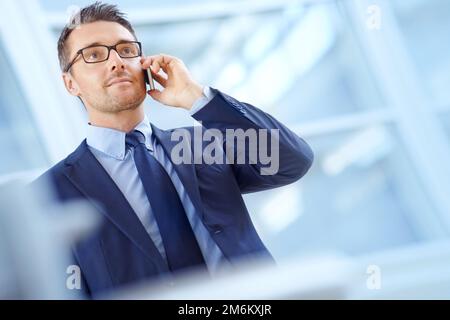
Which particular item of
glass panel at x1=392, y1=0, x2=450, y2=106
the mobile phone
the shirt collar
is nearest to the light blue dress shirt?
the shirt collar

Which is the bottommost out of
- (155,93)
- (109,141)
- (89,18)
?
(109,141)

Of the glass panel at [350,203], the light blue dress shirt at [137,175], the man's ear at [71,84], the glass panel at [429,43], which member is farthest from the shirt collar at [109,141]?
the glass panel at [429,43]

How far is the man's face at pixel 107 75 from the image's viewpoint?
1.49 metres

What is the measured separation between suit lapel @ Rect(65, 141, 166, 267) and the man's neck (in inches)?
3.3

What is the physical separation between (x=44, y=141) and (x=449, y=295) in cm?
121

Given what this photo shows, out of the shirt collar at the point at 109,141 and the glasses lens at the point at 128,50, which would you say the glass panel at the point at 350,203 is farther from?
the glasses lens at the point at 128,50

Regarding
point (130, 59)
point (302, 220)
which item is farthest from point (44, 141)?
point (302, 220)

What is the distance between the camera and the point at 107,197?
1.46m

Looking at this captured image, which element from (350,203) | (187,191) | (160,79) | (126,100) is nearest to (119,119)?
(126,100)

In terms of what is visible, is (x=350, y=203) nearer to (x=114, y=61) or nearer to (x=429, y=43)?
(x=429, y=43)

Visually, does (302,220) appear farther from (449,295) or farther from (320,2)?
(320,2)

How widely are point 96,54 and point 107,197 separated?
1.23 ft

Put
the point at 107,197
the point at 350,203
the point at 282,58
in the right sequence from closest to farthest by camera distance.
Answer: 1. the point at 107,197
2. the point at 350,203
3. the point at 282,58

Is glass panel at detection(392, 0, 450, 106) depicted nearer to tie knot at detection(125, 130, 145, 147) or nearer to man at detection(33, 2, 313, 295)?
man at detection(33, 2, 313, 295)
